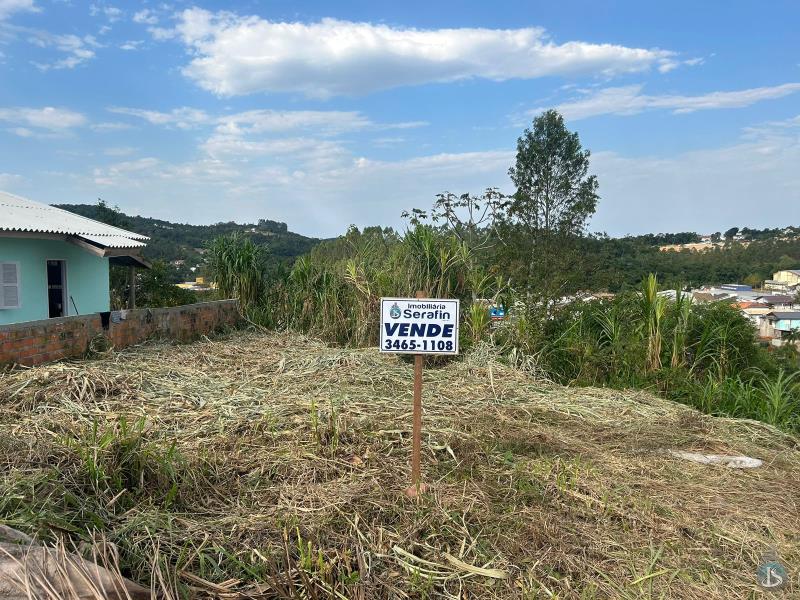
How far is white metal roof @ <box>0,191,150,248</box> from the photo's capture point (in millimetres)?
9656

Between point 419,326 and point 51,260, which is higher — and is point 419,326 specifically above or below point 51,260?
below

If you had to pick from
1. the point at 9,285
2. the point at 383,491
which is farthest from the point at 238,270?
the point at 383,491

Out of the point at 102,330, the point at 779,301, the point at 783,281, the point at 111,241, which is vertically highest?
the point at 111,241

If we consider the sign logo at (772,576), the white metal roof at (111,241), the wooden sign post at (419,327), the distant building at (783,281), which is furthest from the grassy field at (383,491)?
the distant building at (783,281)

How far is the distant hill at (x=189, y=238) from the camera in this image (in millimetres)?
10969

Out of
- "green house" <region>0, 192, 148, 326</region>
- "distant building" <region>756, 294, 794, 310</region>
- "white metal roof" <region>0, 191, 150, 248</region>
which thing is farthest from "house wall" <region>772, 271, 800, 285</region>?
"green house" <region>0, 192, 148, 326</region>

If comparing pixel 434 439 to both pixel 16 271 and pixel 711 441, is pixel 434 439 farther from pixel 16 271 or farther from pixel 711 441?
pixel 16 271

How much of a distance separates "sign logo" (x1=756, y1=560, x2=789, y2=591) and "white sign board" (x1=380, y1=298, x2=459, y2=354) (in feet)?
5.60

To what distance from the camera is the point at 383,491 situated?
2938 millimetres

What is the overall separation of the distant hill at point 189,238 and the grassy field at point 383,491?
6359 mm

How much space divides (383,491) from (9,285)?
9940mm

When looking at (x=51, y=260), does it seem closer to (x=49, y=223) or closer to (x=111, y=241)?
(x=49, y=223)

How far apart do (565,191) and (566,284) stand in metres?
17.6

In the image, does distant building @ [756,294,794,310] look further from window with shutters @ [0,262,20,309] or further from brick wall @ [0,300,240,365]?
window with shutters @ [0,262,20,309]
